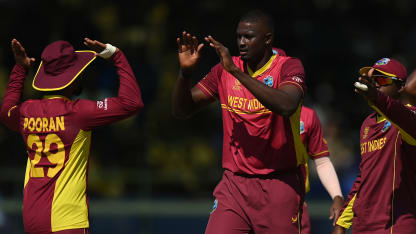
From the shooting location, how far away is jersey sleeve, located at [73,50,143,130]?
232 inches

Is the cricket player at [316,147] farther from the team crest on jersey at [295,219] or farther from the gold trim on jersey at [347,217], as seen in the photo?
the team crest on jersey at [295,219]

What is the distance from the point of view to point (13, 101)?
6.30 m

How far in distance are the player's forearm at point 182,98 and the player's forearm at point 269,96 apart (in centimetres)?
92

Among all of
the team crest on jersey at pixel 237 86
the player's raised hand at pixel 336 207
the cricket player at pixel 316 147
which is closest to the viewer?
the team crest on jersey at pixel 237 86

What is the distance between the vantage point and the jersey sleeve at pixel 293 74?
232 inches

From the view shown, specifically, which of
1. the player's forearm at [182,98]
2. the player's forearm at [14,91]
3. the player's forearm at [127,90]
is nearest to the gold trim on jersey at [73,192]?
the player's forearm at [127,90]

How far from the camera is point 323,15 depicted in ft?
53.9

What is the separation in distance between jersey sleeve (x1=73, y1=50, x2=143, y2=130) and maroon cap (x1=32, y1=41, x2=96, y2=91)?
20 centimetres

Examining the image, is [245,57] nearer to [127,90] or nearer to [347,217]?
[127,90]

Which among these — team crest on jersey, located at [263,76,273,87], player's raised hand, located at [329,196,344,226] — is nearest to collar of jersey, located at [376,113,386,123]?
team crest on jersey, located at [263,76,273,87]

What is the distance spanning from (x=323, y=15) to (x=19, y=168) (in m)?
7.25

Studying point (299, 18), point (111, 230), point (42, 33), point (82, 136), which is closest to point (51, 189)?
point (82, 136)

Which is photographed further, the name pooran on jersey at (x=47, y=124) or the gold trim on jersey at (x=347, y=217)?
the gold trim on jersey at (x=347, y=217)

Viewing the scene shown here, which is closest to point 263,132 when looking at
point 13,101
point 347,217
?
point 347,217
